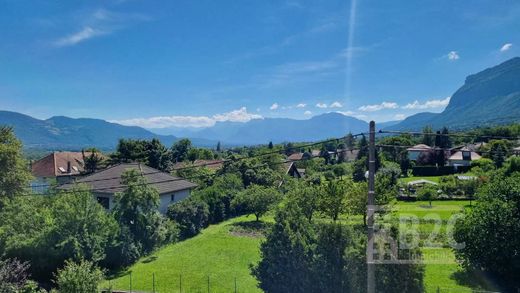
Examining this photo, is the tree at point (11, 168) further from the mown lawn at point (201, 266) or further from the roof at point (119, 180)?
the mown lawn at point (201, 266)

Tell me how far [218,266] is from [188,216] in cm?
765

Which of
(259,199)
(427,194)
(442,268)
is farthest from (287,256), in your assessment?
(427,194)

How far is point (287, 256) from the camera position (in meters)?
12.0

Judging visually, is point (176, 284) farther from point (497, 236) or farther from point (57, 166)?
point (57, 166)

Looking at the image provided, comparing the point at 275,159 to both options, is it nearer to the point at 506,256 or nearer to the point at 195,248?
the point at 195,248

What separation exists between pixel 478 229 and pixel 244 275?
10033 mm

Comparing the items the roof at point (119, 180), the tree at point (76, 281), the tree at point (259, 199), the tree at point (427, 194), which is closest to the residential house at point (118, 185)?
the roof at point (119, 180)

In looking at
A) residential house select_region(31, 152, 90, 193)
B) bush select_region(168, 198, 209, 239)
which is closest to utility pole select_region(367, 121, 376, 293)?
bush select_region(168, 198, 209, 239)

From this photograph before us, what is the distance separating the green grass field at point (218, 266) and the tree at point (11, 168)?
9162mm

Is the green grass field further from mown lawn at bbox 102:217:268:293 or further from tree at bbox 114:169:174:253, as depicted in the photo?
tree at bbox 114:169:174:253

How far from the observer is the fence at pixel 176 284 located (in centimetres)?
1474

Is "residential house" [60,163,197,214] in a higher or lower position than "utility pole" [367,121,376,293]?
lower

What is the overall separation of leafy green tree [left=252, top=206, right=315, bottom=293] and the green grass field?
2981mm

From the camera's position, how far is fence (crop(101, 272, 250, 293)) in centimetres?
1474
